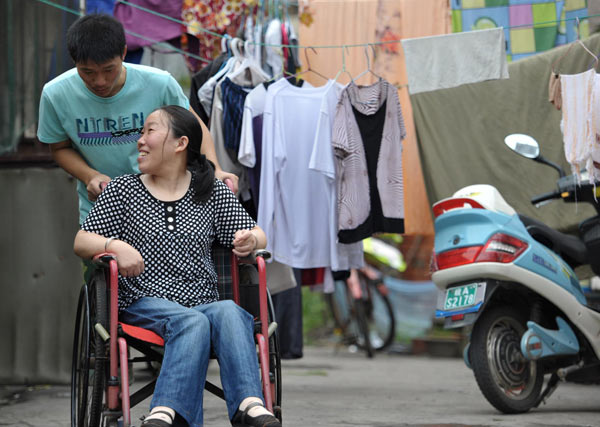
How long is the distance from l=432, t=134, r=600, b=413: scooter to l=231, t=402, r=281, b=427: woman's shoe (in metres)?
2.08

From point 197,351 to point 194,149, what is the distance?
2.97 ft

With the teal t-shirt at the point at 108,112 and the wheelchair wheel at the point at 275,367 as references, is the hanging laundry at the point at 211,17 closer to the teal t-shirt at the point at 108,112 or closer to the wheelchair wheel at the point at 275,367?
the teal t-shirt at the point at 108,112

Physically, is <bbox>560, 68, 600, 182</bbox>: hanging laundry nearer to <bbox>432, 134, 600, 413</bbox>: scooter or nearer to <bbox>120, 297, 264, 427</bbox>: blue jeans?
<bbox>432, 134, 600, 413</bbox>: scooter

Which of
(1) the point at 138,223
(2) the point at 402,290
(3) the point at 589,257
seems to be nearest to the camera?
(1) the point at 138,223

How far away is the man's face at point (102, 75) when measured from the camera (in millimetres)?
3846

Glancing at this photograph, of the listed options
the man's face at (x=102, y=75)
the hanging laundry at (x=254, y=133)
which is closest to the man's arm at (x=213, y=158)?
the man's face at (x=102, y=75)

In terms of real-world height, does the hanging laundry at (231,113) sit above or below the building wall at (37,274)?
above

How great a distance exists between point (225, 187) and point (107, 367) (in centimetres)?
92

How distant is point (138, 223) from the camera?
354cm

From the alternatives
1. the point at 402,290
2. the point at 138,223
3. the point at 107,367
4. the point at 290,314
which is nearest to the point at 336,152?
the point at 290,314

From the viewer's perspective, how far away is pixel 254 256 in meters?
3.55

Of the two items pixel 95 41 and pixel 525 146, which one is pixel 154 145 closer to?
pixel 95 41

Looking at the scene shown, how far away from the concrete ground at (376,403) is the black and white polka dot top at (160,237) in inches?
48.0

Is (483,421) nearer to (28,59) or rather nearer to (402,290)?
(28,59)
